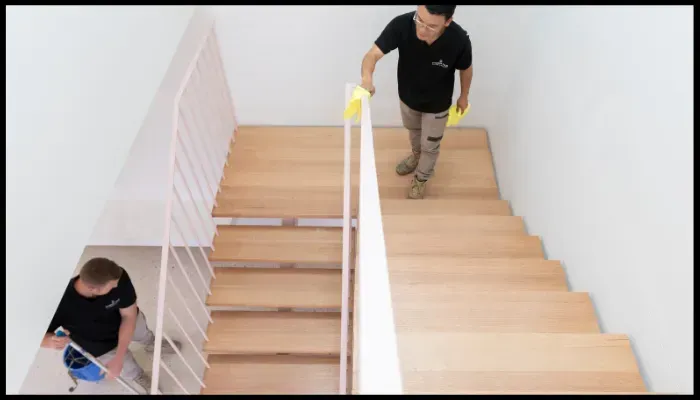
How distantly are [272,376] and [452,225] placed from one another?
118 centimetres

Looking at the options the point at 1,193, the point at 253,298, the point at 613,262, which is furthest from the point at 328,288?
the point at 1,193

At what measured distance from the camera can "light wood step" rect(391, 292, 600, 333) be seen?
1.52 meters

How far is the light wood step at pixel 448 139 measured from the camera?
310cm

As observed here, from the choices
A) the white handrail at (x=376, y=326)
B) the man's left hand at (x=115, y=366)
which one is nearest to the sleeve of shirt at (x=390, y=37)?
the white handrail at (x=376, y=326)

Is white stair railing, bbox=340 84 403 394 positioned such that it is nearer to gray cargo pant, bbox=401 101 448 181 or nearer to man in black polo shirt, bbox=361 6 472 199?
man in black polo shirt, bbox=361 6 472 199

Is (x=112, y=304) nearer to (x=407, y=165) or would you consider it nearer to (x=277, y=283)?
(x=277, y=283)

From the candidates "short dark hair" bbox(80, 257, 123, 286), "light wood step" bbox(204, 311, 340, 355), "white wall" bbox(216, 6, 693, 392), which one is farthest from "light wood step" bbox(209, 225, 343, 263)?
"white wall" bbox(216, 6, 693, 392)

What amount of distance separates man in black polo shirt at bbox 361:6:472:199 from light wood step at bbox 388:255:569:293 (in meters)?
0.71

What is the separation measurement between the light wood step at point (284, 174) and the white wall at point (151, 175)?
0.36m

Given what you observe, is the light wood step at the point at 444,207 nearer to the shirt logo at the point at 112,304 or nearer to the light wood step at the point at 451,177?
the light wood step at the point at 451,177

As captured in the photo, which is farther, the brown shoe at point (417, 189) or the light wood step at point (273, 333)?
the brown shoe at point (417, 189)

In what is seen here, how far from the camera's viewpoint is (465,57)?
1.91 metres

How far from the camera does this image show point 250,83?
9.67 feet
